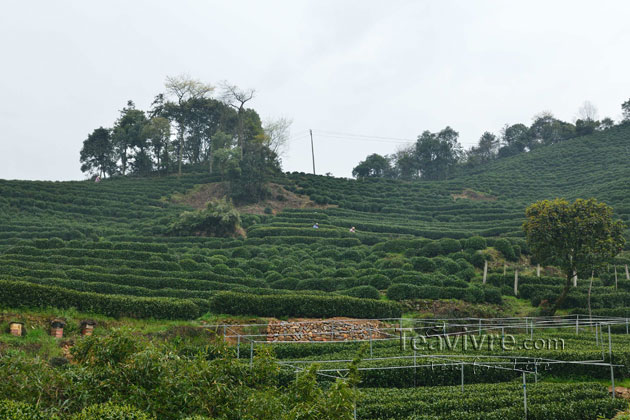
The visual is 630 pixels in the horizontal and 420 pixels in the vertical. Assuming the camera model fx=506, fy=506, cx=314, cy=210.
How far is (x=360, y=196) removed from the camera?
60406 millimetres

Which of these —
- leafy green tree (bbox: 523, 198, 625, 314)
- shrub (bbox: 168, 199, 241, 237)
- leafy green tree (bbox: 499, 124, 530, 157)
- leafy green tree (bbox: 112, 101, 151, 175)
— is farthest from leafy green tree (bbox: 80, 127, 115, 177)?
leafy green tree (bbox: 499, 124, 530, 157)

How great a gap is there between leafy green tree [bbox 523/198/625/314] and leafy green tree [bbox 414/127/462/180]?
197ft

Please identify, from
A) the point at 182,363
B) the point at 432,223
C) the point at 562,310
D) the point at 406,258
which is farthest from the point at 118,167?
the point at 182,363

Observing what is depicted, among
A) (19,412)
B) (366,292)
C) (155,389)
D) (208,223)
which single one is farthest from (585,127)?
(19,412)

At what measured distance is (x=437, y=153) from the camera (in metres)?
85.2

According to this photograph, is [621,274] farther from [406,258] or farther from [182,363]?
[182,363]

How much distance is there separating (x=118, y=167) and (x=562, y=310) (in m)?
58.9

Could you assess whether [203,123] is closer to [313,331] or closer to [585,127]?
[313,331]

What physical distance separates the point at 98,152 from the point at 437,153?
52617 mm

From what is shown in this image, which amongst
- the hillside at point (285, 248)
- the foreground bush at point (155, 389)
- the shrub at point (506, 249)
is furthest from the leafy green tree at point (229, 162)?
the foreground bush at point (155, 389)

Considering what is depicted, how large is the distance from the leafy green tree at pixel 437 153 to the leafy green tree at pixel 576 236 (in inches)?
2366

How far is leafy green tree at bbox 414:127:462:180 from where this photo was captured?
279ft

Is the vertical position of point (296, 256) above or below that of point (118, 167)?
below

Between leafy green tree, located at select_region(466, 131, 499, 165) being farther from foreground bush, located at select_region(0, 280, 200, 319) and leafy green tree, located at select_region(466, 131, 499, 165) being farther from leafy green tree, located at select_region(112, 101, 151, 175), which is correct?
foreground bush, located at select_region(0, 280, 200, 319)
